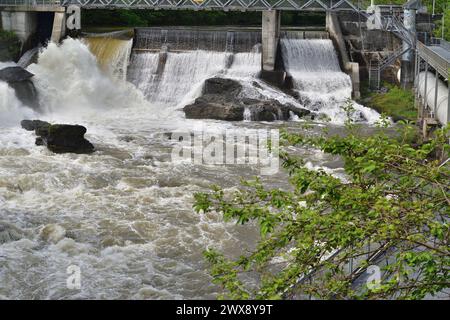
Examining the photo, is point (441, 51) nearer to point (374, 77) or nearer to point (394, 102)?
point (394, 102)

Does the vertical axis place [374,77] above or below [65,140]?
above

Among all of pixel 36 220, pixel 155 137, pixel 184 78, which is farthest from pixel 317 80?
pixel 36 220

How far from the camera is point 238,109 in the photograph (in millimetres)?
31531

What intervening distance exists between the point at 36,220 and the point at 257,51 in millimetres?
20946

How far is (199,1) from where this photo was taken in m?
37.1

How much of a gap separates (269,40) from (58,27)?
1112 centimetres

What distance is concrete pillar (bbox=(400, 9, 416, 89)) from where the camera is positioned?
35.2 m

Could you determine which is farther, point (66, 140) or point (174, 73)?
point (174, 73)

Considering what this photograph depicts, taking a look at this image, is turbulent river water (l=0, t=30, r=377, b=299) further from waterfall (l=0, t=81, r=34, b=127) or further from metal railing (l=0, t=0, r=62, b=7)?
metal railing (l=0, t=0, r=62, b=7)

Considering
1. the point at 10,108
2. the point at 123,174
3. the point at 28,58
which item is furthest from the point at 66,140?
the point at 28,58

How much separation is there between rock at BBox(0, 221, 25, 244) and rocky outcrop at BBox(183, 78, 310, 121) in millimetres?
Answer: 15331

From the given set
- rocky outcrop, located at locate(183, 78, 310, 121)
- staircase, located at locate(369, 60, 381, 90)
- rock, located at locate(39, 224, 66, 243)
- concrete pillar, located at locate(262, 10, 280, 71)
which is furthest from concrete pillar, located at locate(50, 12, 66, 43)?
rock, located at locate(39, 224, 66, 243)
